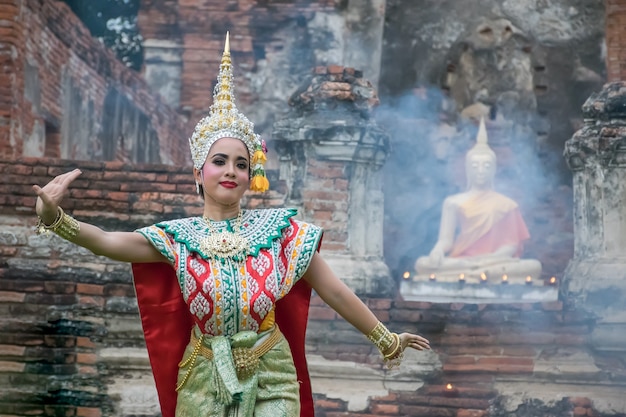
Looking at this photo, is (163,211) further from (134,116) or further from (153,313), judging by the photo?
(134,116)

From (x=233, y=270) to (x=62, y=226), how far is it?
0.64 meters

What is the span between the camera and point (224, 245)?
181 inches

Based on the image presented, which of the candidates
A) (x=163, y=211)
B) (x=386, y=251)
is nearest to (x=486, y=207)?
(x=386, y=251)

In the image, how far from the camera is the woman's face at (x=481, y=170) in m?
11.1

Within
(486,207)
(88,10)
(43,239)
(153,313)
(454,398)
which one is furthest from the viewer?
(88,10)

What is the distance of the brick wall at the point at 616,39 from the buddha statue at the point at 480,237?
1948mm

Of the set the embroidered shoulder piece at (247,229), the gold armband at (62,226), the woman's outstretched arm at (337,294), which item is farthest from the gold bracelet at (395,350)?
the gold armband at (62,226)

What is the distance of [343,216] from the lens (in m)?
8.28

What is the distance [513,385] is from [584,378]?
0.44 meters

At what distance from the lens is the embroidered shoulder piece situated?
4621 mm

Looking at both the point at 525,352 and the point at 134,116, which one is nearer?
the point at 525,352

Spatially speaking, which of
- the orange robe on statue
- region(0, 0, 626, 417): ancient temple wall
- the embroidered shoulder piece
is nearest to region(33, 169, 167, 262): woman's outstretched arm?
the embroidered shoulder piece

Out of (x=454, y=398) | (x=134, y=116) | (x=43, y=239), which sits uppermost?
(x=134, y=116)

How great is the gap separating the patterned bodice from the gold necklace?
15mm
